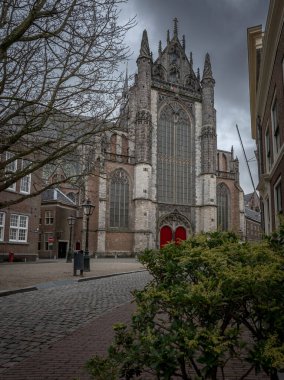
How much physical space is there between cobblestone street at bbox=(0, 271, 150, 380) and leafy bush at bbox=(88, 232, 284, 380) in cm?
234

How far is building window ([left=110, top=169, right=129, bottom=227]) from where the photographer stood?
39000mm

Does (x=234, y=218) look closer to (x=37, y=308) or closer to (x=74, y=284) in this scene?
(x=74, y=284)

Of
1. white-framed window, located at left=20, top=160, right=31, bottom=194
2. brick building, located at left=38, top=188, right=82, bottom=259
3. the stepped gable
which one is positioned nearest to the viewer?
white-framed window, located at left=20, top=160, right=31, bottom=194

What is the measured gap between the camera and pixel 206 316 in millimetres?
2455

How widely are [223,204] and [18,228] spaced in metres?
26.7

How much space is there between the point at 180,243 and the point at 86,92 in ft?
20.7

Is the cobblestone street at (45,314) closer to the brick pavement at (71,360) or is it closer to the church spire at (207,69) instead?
the brick pavement at (71,360)

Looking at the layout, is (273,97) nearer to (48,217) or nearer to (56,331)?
(56,331)

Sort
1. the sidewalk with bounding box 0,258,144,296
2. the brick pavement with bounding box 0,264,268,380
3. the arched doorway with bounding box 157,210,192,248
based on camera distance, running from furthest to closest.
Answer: the arched doorway with bounding box 157,210,192,248 → the sidewalk with bounding box 0,258,144,296 → the brick pavement with bounding box 0,264,268,380

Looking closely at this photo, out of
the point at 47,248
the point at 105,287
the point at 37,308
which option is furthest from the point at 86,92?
the point at 47,248

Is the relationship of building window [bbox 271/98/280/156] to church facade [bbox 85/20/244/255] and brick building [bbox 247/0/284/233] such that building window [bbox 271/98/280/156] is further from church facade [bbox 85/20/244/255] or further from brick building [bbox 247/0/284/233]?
church facade [bbox 85/20/244/255]

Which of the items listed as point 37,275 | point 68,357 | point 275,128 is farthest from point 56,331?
point 37,275

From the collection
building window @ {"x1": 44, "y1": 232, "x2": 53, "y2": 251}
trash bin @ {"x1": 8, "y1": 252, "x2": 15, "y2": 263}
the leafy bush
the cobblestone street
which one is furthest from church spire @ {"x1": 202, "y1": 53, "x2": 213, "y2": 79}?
the leafy bush

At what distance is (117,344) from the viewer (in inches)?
106
